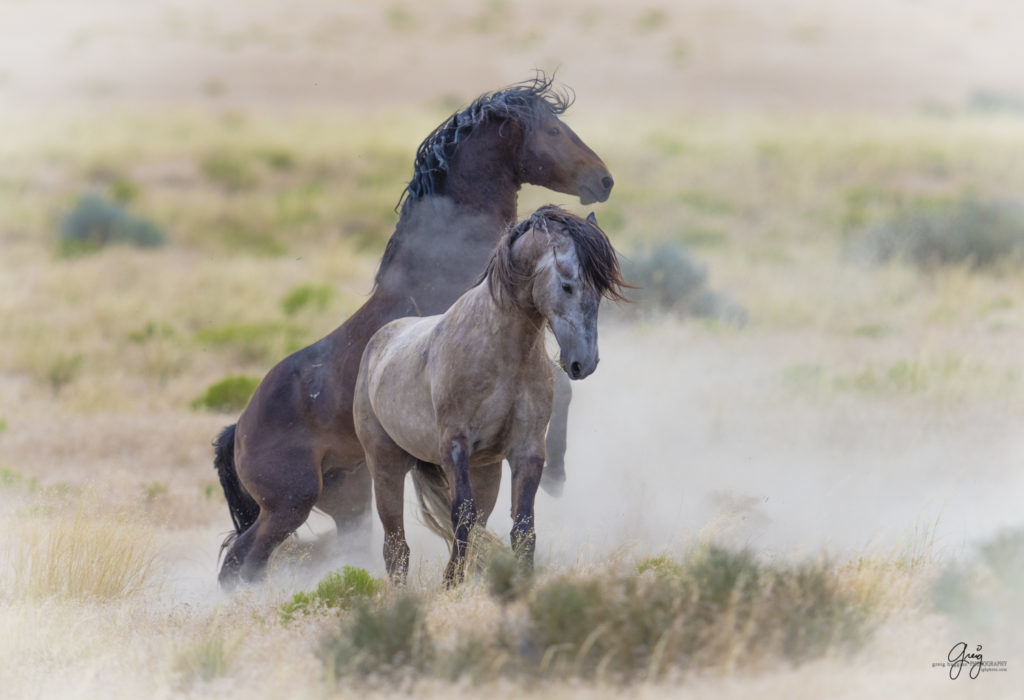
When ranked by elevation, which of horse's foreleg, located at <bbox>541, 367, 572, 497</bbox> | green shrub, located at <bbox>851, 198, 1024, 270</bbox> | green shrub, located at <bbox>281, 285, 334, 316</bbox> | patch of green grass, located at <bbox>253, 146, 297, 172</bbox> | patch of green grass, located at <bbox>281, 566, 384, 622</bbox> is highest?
patch of green grass, located at <bbox>253, 146, 297, 172</bbox>

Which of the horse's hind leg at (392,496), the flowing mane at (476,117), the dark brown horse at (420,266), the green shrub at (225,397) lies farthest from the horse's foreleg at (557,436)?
the green shrub at (225,397)

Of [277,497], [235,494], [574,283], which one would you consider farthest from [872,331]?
[574,283]

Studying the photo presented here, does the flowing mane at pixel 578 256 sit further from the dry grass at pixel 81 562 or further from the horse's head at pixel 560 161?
the dry grass at pixel 81 562

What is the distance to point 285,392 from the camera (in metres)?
6.98

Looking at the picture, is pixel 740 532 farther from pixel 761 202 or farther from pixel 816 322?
pixel 761 202

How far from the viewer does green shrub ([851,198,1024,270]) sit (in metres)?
19.7

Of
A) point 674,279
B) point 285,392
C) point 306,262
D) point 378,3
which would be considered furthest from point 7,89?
point 285,392

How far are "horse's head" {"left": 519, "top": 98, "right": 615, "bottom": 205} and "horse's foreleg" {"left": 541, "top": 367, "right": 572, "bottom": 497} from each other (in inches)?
43.6

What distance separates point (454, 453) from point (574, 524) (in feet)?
9.77

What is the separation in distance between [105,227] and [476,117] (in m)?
19.1

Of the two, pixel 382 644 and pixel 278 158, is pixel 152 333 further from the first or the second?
pixel 278 158

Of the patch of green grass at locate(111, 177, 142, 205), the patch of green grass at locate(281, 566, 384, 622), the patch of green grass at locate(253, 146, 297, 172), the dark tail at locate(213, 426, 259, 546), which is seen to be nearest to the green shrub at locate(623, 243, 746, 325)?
the dark tail at locate(213, 426, 259, 546)

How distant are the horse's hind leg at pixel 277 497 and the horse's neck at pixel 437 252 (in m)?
1.11
